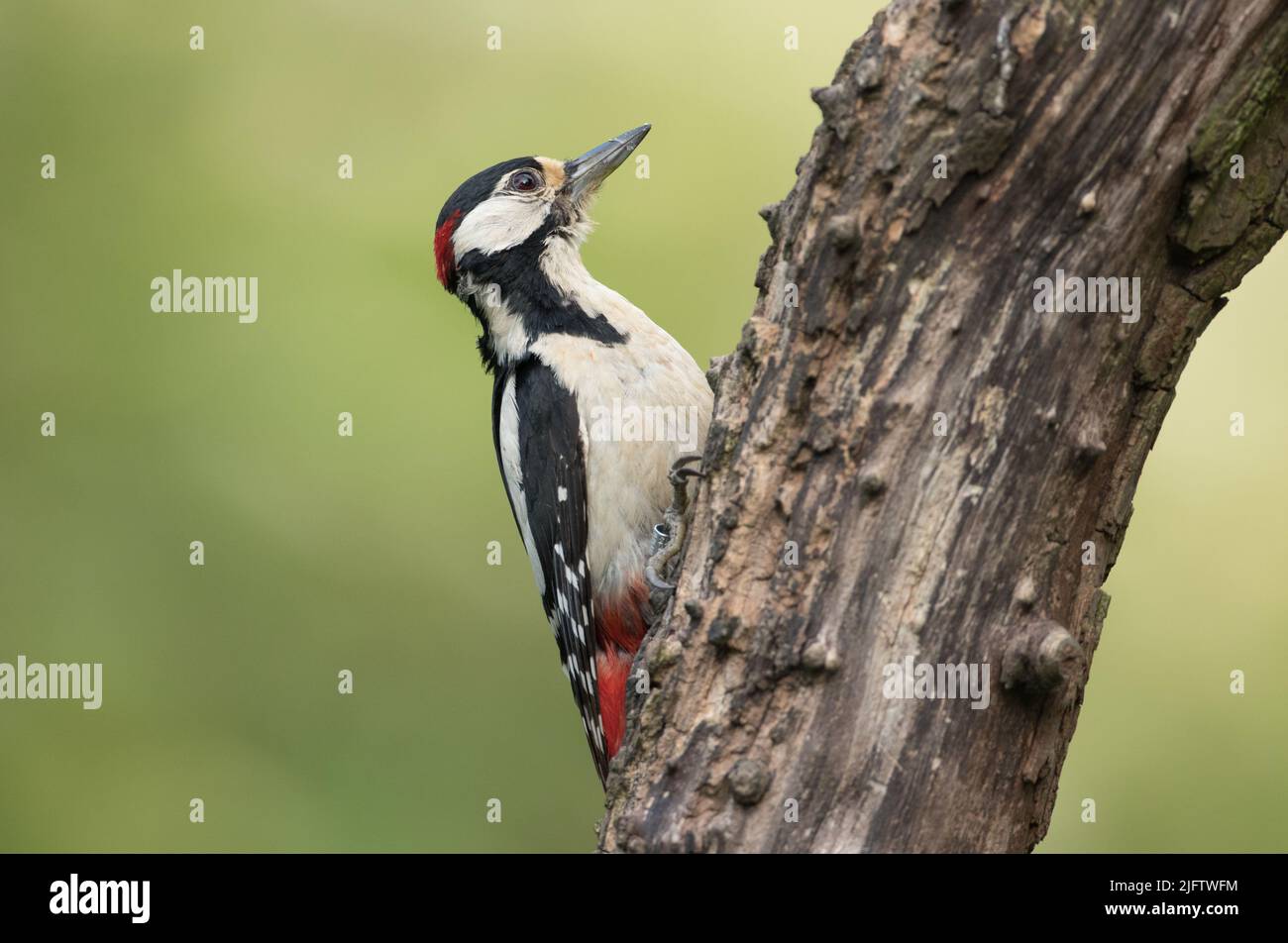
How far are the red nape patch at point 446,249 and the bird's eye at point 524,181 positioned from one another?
206 millimetres

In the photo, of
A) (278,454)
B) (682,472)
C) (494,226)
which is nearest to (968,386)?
(682,472)

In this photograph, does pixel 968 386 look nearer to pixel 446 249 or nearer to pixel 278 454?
pixel 446 249

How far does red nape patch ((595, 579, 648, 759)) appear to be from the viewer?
142 inches

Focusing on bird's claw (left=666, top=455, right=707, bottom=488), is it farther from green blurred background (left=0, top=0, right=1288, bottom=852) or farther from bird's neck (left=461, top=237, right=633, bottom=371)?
green blurred background (left=0, top=0, right=1288, bottom=852)

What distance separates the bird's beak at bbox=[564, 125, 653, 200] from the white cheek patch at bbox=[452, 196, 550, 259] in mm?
149

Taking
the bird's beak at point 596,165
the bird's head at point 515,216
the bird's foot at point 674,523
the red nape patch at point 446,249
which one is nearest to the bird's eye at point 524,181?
the bird's head at point 515,216

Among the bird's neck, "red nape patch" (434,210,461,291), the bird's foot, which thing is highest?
"red nape patch" (434,210,461,291)

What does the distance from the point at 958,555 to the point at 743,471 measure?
0.40 meters

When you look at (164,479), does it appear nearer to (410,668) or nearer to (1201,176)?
(410,668)

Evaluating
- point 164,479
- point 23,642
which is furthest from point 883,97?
point 23,642

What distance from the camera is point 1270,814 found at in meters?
4.66

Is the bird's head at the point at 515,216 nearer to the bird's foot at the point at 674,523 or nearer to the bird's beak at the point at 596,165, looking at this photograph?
the bird's beak at the point at 596,165

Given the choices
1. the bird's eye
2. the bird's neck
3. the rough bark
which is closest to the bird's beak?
the bird's eye

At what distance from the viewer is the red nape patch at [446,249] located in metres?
3.88
